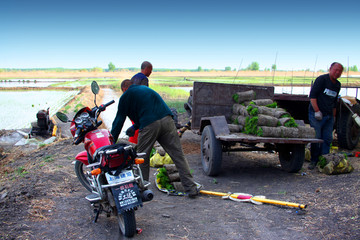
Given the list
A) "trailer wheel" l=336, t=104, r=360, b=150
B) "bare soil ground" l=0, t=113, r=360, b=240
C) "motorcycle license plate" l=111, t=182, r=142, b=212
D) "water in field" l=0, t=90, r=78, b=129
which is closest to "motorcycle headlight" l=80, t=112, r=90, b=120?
"motorcycle license plate" l=111, t=182, r=142, b=212

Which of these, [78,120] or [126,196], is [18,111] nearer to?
[78,120]

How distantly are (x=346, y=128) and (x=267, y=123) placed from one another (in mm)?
3655

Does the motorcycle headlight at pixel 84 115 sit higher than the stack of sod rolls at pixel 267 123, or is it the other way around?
the motorcycle headlight at pixel 84 115

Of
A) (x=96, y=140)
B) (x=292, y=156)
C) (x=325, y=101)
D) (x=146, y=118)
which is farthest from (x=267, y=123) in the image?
(x=96, y=140)

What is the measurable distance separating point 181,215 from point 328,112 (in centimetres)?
381

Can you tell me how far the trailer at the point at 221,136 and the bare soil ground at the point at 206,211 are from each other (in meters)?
0.34

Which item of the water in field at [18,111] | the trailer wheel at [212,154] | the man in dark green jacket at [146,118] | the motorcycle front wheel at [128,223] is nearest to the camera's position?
the motorcycle front wheel at [128,223]

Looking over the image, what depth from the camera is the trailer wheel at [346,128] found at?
27.1 feet

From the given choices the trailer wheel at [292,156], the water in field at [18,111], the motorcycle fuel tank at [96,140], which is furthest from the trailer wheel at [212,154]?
the water in field at [18,111]

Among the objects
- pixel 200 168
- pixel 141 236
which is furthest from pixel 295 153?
pixel 141 236

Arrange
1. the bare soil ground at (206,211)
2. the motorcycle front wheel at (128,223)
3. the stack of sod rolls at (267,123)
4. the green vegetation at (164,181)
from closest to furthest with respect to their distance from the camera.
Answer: the motorcycle front wheel at (128,223) → the bare soil ground at (206,211) → the green vegetation at (164,181) → the stack of sod rolls at (267,123)

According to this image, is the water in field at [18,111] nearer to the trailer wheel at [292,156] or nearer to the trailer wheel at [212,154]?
the trailer wheel at [212,154]

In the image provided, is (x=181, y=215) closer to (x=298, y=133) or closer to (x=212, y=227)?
(x=212, y=227)

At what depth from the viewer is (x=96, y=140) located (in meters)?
4.05
